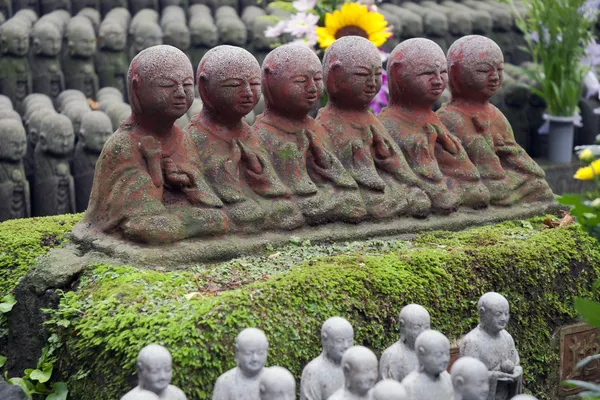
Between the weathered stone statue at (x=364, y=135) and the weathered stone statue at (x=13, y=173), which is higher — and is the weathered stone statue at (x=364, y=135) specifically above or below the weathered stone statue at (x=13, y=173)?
above

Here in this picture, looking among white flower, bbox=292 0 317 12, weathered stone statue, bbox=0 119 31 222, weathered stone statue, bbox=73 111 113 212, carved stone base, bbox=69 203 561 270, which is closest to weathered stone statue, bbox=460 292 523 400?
carved stone base, bbox=69 203 561 270

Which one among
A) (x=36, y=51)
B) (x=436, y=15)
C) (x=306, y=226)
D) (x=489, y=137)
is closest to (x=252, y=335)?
(x=306, y=226)

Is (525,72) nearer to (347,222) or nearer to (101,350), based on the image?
(347,222)

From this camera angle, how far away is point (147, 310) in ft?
15.4

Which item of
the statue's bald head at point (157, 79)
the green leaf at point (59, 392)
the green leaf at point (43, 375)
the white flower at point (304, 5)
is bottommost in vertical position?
the green leaf at point (59, 392)

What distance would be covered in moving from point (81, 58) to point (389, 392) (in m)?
7.11

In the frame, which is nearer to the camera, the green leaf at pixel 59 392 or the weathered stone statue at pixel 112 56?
the green leaf at pixel 59 392

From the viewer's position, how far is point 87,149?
28.3 ft

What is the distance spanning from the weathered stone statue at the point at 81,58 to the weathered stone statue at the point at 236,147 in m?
4.36

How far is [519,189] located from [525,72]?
3.83 meters

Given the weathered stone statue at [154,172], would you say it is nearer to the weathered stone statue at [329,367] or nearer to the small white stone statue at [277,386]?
the weathered stone statue at [329,367]

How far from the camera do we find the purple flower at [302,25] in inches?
267

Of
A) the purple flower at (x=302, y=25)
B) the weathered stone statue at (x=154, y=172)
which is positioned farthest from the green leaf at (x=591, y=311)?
the purple flower at (x=302, y=25)

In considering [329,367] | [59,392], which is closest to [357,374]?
[329,367]
